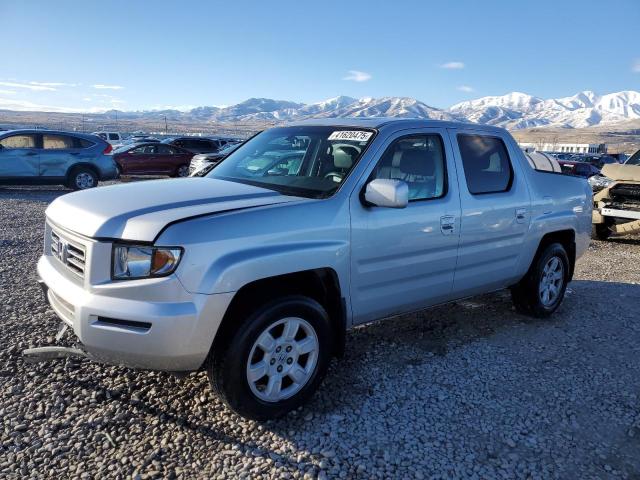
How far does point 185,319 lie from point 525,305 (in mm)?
3667

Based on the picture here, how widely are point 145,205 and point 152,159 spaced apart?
17965mm

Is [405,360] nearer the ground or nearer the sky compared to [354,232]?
nearer the ground

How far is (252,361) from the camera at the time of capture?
2.99 meters

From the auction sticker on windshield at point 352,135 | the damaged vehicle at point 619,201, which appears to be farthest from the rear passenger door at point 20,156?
the damaged vehicle at point 619,201

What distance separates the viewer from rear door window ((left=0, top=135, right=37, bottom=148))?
13327mm

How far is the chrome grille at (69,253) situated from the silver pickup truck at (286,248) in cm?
1

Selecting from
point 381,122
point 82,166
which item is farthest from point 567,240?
point 82,166

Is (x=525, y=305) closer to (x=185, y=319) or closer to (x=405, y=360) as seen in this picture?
(x=405, y=360)

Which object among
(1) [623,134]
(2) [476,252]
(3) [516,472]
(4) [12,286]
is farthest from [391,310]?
(1) [623,134]

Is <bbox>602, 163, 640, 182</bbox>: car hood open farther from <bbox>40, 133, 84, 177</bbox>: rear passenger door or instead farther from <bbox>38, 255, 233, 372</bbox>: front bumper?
<bbox>40, 133, 84, 177</bbox>: rear passenger door

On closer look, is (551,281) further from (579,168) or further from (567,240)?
(579,168)

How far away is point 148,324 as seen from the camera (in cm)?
259

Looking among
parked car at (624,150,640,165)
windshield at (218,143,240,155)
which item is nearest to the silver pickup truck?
windshield at (218,143,240,155)

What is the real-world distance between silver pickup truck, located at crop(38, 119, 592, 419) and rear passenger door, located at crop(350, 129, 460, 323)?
0.04 ft
